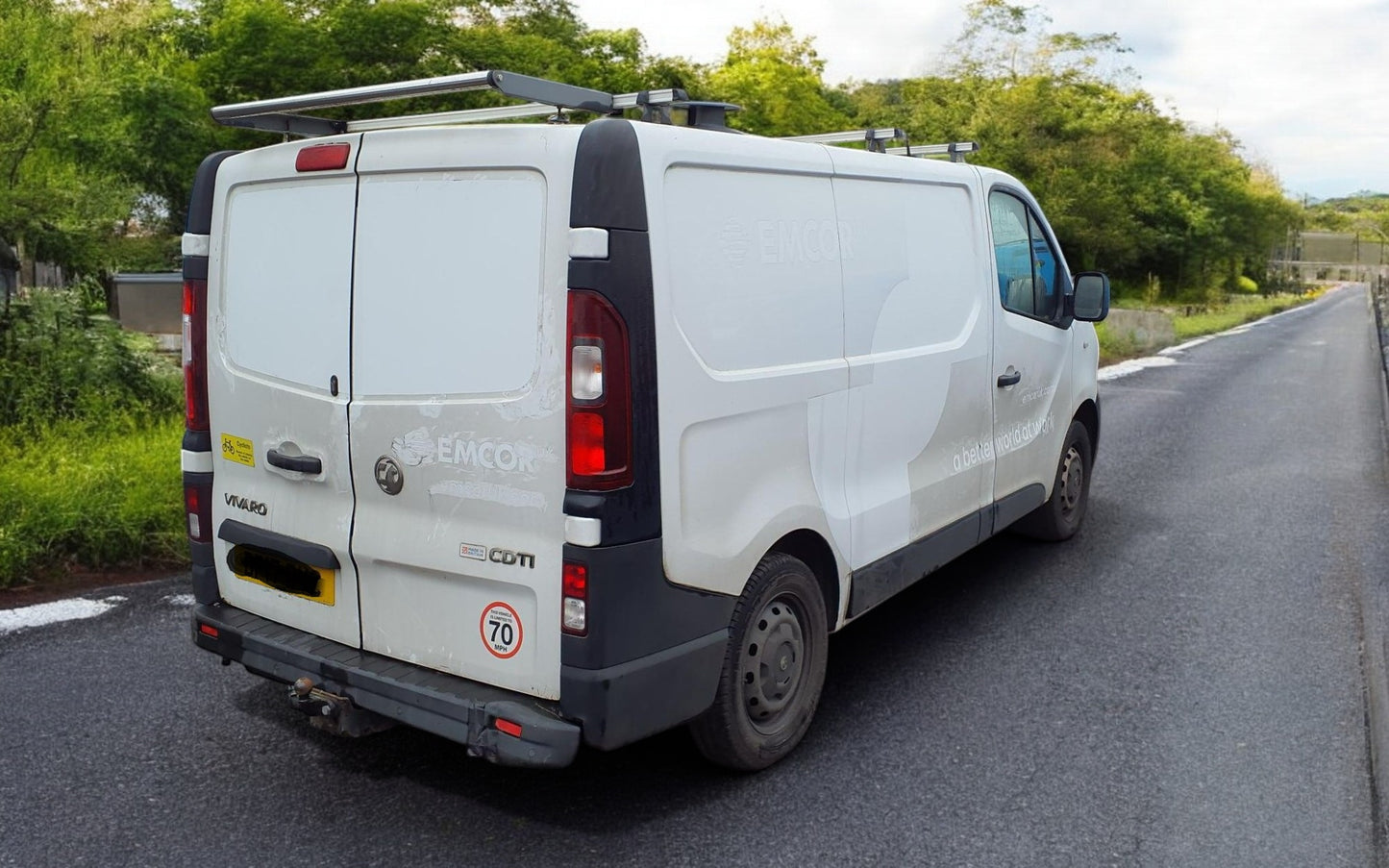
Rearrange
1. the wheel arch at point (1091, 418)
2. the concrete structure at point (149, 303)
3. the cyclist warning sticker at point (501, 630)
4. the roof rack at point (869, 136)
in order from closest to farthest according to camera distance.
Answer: the cyclist warning sticker at point (501, 630) < the roof rack at point (869, 136) < the wheel arch at point (1091, 418) < the concrete structure at point (149, 303)

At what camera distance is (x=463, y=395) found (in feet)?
10.5

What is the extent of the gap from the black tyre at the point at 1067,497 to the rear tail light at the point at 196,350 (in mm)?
4429

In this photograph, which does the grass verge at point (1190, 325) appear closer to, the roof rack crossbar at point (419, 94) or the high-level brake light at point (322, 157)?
the roof rack crossbar at point (419, 94)

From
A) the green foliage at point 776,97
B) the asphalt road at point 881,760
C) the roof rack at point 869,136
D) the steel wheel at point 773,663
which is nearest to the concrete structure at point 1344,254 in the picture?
the green foliage at point 776,97

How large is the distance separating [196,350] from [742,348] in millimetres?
1893

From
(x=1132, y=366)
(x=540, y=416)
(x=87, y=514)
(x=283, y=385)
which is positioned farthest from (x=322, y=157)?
(x=1132, y=366)

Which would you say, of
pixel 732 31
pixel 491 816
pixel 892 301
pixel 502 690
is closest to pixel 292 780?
pixel 491 816

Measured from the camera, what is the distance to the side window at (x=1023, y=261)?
17.4ft

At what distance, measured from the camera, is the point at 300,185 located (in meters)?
3.54

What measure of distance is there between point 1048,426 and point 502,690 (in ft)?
12.3

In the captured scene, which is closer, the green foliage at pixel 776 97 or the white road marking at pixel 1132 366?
the white road marking at pixel 1132 366

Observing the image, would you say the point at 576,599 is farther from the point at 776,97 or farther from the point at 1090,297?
the point at 776,97

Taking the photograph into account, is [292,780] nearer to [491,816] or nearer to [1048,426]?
[491,816]

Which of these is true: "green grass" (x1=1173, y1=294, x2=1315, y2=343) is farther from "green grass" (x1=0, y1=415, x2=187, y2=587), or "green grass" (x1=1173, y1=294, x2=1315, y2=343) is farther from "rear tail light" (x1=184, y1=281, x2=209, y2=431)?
"rear tail light" (x1=184, y1=281, x2=209, y2=431)
